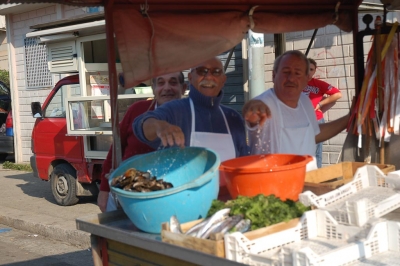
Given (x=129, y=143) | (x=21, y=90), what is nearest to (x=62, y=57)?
(x=129, y=143)

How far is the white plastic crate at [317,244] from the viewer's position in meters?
2.33

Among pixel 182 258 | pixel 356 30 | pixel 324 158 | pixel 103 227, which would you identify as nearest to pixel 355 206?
pixel 182 258

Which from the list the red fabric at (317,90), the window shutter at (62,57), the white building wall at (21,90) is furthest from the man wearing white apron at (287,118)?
the white building wall at (21,90)

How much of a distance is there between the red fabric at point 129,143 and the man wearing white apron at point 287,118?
2.39 feet

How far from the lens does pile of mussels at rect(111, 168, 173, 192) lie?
2.93 metres

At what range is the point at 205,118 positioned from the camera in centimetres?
372

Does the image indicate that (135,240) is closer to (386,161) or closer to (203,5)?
(203,5)

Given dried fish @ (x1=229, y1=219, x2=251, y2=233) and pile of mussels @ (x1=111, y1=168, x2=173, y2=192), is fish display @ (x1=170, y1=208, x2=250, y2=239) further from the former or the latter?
pile of mussels @ (x1=111, y1=168, x2=173, y2=192)

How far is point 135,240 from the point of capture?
9.40ft

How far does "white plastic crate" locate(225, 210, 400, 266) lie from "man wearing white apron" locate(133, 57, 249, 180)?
1071 mm

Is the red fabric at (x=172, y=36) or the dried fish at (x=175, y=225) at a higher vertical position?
the red fabric at (x=172, y=36)

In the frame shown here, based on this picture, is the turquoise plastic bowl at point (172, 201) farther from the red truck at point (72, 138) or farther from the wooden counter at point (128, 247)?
the red truck at point (72, 138)

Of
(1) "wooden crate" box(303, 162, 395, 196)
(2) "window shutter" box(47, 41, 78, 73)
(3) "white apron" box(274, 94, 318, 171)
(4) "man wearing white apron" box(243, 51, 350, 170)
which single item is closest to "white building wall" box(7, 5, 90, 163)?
(2) "window shutter" box(47, 41, 78, 73)

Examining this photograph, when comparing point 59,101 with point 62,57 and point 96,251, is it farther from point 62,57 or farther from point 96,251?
point 96,251
